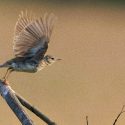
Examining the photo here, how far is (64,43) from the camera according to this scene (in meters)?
5.75

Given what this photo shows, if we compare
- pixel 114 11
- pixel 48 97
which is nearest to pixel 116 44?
pixel 114 11

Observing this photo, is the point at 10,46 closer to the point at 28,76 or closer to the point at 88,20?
the point at 28,76

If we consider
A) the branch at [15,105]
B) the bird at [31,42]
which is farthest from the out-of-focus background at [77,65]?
the branch at [15,105]

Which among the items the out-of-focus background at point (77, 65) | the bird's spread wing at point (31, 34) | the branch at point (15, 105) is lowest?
the out-of-focus background at point (77, 65)

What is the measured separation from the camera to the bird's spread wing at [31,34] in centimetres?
349

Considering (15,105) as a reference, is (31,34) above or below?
above

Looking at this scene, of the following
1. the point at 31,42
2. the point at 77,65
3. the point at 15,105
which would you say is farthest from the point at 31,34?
the point at 77,65

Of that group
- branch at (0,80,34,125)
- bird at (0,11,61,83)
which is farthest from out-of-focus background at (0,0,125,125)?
branch at (0,80,34,125)

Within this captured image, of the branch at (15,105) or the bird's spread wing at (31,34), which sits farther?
the bird's spread wing at (31,34)

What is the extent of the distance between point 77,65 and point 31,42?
2201 mm

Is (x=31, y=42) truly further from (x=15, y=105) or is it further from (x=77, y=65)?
(x=77, y=65)

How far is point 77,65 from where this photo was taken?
18.8 feet

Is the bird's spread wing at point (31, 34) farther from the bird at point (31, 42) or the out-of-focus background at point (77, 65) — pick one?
the out-of-focus background at point (77, 65)

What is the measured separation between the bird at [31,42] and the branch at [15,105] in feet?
0.99
